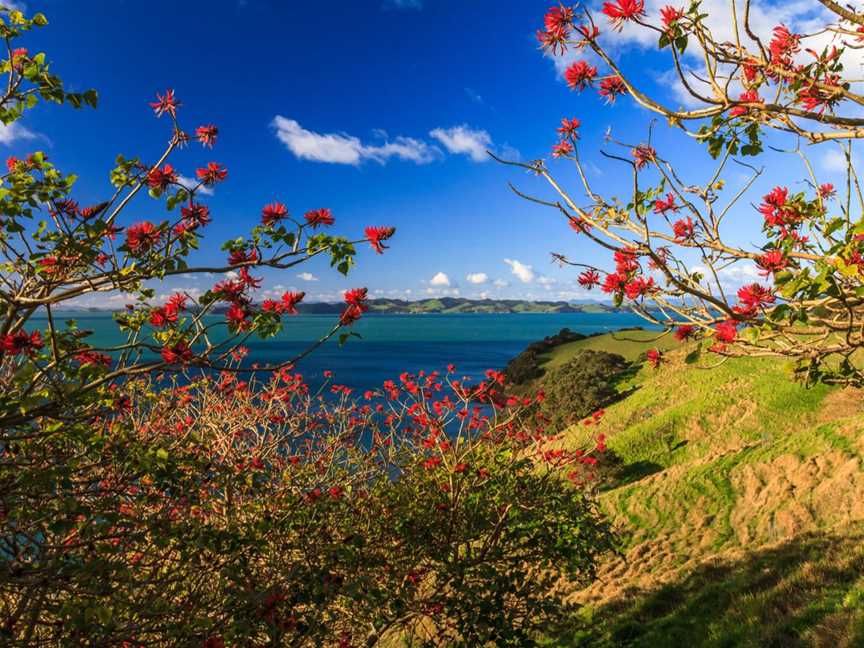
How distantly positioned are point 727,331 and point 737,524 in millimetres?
13556

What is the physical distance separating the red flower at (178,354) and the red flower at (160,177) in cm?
145

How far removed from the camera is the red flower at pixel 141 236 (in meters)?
3.94

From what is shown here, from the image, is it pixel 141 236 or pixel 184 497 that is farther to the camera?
pixel 184 497

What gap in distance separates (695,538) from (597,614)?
223 inches

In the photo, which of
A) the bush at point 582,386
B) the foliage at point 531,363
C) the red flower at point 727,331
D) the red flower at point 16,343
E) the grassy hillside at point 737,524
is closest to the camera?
the red flower at point 16,343

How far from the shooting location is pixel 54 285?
361 cm

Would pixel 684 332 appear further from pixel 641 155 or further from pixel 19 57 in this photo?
pixel 19 57

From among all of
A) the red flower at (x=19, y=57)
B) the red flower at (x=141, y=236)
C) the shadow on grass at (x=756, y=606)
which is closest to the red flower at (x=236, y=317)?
the red flower at (x=141, y=236)

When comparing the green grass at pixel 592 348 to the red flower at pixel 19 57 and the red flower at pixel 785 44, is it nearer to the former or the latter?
the red flower at pixel 785 44

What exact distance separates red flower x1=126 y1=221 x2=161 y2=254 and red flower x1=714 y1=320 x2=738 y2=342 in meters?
4.51

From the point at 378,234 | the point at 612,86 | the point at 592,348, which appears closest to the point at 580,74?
the point at 612,86

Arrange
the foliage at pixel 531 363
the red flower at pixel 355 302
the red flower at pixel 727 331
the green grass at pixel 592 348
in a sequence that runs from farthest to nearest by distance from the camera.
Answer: the green grass at pixel 592 348 → the foliage at pixel 531 363 → the red flower at pixel 355 302 → the red flower at pixel 727 331

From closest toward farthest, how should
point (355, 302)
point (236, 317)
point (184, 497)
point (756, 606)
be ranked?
point (236, 317)
point (355, 302)
point (184, 497)
point (756, 606)

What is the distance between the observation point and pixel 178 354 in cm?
341
